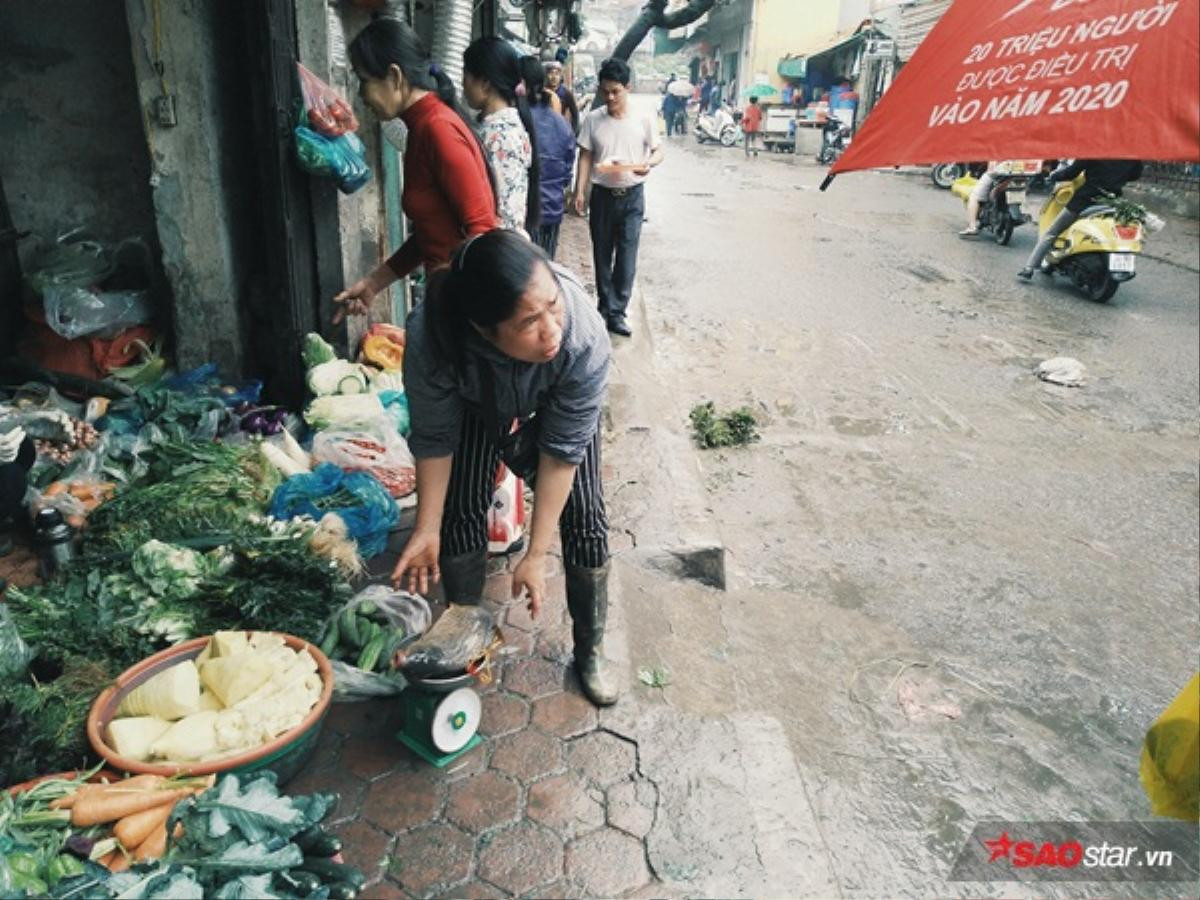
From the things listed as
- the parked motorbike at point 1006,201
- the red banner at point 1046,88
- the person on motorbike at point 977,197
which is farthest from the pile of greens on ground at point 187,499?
the person on motorbike at point 977,197

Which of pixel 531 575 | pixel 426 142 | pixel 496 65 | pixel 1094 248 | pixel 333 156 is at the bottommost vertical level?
pixel 531 575

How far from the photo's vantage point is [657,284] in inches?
379

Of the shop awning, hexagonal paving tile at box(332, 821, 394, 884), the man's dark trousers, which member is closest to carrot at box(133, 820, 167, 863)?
hexagonal paving tile at box(332, 821, 394, 884)

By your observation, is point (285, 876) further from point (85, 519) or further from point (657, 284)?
point (657, 284)

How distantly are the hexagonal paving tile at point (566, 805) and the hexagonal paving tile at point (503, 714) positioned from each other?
263mm

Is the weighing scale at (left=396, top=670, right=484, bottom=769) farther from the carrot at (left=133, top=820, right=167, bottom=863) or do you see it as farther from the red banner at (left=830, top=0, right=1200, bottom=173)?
the red banner at (left=830, top=0, right=1200, bottom=173)

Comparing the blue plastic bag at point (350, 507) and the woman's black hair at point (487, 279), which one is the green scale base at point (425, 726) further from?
the blue plastic bag at point (350, 507)

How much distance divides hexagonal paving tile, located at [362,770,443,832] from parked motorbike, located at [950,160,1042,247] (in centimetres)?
1113

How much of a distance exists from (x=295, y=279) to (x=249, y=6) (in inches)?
53.5

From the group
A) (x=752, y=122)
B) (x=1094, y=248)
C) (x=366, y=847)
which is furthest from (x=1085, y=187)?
(x=752, y=122)

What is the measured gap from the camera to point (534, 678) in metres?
2.92

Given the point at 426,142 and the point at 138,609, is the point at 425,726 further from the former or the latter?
the point at 426,142

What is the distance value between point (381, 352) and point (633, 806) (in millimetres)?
3516

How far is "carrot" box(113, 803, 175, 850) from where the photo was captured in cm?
204
